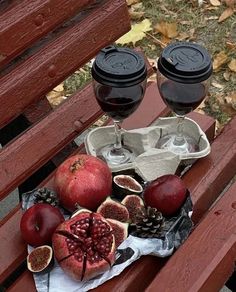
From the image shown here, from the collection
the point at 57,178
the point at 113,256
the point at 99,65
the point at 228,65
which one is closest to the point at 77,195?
the point at 57,178

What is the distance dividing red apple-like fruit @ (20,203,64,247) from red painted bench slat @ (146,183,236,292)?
334 mm

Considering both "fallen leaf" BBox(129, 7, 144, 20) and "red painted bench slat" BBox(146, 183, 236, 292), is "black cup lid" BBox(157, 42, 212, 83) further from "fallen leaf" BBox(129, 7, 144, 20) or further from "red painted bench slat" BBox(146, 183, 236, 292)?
"fallen leaf" BBox(129, 7, 144, 20)

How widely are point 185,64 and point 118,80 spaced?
211mm

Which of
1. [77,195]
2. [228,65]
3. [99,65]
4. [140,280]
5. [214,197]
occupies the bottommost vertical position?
[228,65]

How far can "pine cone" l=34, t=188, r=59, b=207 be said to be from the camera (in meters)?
2.16

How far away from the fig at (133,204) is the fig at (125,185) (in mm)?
29

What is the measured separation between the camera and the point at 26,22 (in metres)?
2.50

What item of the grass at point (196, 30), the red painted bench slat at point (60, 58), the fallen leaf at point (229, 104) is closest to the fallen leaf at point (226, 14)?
the grass at point (196, 30)

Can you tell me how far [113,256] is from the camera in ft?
6.44

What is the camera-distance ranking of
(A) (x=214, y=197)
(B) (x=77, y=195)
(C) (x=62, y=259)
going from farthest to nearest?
(A) (x=214, y=197)
(B) (x=77, y=195)
(C) (x=62, y=259)

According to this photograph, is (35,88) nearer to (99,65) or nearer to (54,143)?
(54,143)

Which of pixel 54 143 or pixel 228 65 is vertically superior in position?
pixel 54 143

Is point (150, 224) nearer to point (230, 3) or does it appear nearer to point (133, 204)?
point (133, 204)

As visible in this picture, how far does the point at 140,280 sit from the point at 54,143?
2.13 feet
